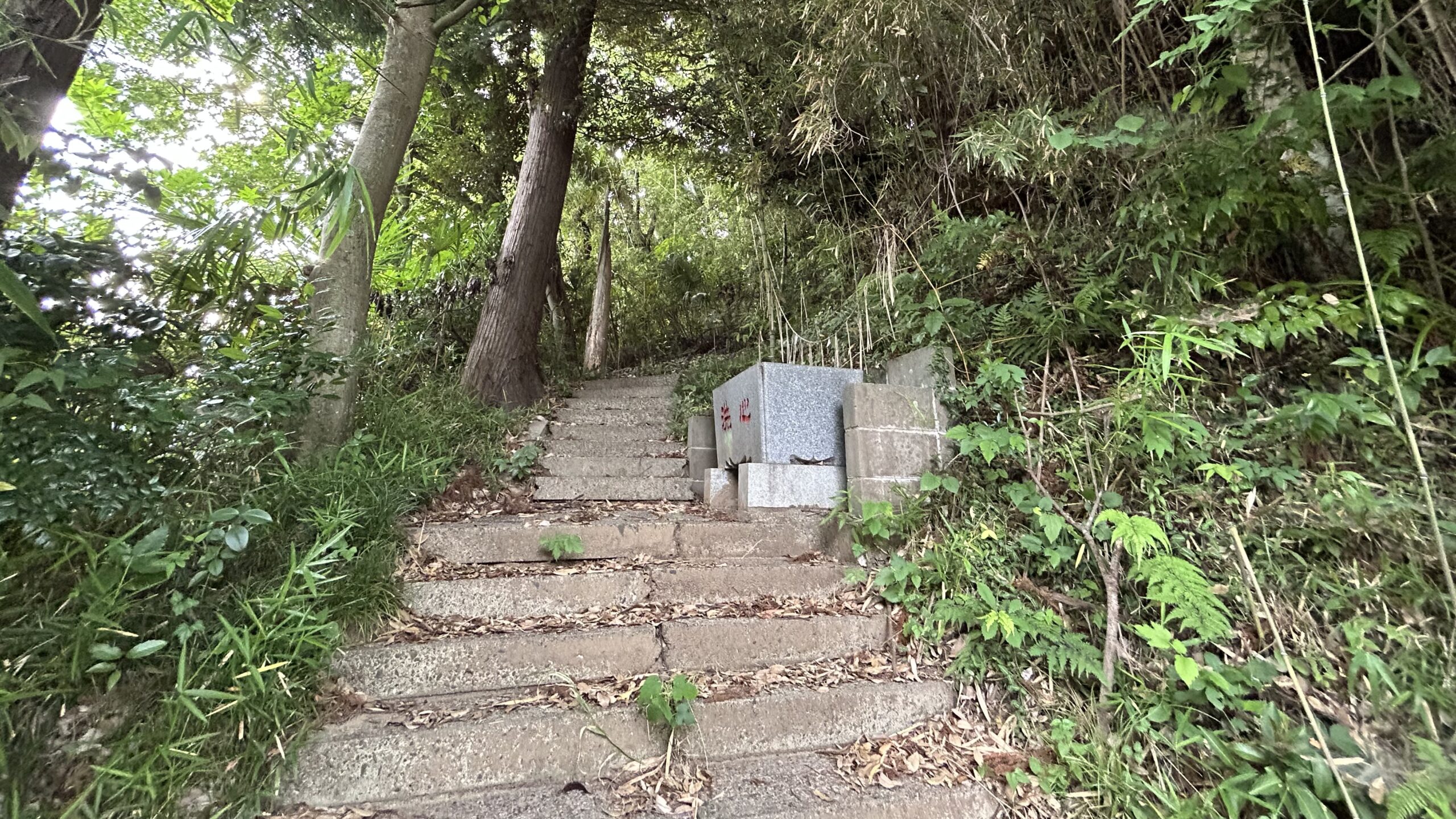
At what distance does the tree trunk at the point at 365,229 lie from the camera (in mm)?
2539

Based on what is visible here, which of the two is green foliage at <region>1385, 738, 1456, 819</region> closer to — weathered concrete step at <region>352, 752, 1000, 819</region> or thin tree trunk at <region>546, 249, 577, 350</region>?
weathered concrete step at <region>352, 752, 1000, 819</region>

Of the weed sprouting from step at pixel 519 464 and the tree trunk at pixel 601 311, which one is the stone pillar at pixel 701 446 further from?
the tree trunk at pixel 601 311

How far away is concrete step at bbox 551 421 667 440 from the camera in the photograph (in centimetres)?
442

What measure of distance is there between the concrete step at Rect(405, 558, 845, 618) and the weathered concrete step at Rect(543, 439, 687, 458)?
1.77 metres

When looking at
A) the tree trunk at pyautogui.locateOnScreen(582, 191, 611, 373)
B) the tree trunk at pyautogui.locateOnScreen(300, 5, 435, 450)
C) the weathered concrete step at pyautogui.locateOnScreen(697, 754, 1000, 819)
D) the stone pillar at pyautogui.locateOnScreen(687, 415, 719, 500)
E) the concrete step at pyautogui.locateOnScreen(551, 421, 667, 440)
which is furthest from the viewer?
the tree trunk at pyautogui.locateOnScreen(582, 191, 611, 373)

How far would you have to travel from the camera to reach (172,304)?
5.87 feet

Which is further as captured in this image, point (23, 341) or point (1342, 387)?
point (1342, 387)

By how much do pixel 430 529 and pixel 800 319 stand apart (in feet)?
9.25

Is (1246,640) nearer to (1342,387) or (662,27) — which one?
(1342,387)

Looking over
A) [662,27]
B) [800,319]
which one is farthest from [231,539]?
[662,27]

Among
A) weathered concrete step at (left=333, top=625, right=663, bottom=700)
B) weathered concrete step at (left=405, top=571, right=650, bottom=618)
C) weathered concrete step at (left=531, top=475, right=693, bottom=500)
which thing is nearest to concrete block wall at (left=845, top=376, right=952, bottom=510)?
weathered concrete step at (left=405, top=571, right=650, bottom=618)

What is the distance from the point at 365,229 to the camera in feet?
9.07

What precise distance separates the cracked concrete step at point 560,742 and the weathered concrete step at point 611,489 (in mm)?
1929

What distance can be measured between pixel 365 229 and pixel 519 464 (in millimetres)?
1559
